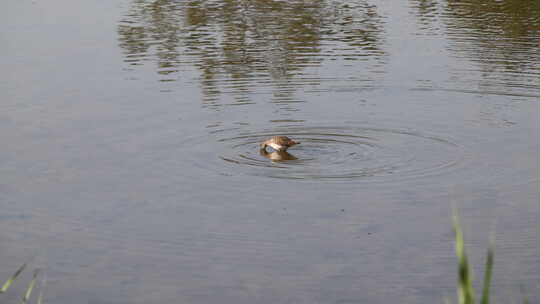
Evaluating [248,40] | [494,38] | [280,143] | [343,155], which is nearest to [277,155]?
[280,143]

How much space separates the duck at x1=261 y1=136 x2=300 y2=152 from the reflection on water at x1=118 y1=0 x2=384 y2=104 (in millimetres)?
4018

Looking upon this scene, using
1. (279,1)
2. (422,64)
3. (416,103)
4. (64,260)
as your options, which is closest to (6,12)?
(279,1)

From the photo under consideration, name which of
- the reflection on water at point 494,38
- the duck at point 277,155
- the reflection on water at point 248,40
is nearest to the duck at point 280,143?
the duck at point 277,155

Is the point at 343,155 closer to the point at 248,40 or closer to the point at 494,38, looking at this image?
the point at 248,40

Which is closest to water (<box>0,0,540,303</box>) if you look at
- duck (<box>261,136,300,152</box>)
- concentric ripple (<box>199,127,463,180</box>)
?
concentric ripple (<box>199,127,463,180</box>)

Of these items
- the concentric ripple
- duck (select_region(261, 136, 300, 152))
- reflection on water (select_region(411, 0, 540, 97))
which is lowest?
reflection on water (select_region(411, 0, 540, 97))

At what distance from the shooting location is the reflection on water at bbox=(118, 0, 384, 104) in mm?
19891

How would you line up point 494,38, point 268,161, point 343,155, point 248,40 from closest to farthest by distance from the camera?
point 268,161 < point 343,155 < point 494,38 < point 248,40

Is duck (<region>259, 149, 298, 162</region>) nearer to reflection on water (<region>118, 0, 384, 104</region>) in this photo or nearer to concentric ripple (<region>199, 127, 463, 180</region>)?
concentric ripple (<region>199, 127, 463, 180</region>)

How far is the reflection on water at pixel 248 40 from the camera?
1989 centimetres

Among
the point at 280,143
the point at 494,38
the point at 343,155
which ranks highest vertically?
the point at 280,143

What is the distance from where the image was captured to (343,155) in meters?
13.9

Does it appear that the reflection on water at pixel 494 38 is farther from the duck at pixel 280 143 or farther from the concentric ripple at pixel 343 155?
the duck at pixel 280 143

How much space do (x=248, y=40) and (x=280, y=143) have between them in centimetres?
1130
